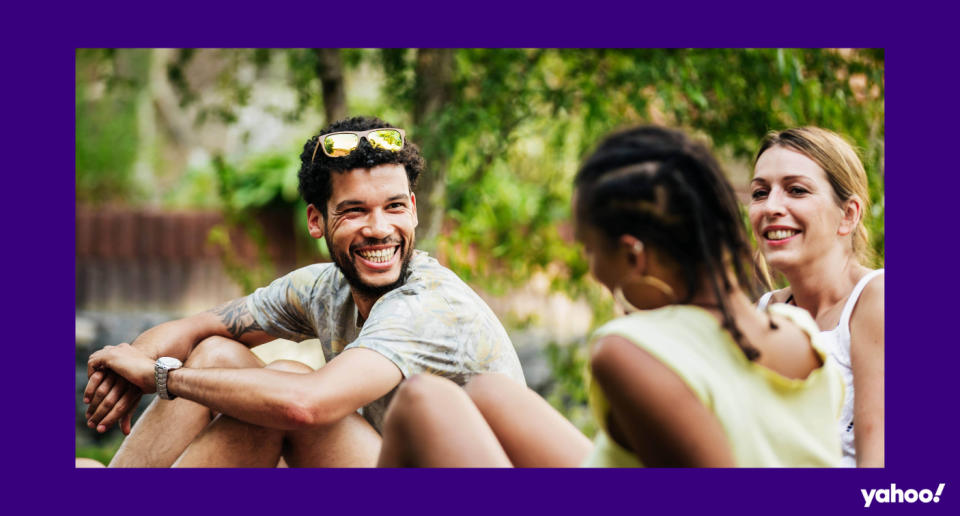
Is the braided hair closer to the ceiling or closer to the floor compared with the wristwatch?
closer to the ceiling

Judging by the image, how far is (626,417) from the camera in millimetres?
1915

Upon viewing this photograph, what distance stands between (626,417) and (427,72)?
3755 mm

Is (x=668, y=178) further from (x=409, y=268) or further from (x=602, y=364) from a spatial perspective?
(x=409, y=268)

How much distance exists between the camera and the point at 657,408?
187 cm

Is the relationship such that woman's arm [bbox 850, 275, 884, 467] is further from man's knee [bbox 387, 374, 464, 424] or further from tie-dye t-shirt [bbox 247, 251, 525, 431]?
man's knee [bbox 387, 374, 464, 424]

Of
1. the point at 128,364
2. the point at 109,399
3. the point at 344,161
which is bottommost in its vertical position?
the point at 109,399

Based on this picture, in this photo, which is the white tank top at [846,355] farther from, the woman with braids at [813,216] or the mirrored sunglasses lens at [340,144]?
the mirrored sunglasses lens at [340,144]

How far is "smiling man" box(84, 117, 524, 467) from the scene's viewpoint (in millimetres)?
2730

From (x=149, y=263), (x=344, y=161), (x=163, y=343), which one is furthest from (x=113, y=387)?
(x=149, y=263)

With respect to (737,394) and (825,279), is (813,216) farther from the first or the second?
(737,394)

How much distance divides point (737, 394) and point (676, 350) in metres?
0.17

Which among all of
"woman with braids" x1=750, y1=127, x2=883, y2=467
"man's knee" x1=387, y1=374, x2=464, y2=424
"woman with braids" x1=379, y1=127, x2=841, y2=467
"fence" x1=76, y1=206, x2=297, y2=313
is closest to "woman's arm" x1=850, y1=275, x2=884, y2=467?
"woman with braids" x1=750, y1=127, x2=883, y2=467

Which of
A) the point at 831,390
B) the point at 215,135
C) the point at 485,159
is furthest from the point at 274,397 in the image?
the point at 215,135

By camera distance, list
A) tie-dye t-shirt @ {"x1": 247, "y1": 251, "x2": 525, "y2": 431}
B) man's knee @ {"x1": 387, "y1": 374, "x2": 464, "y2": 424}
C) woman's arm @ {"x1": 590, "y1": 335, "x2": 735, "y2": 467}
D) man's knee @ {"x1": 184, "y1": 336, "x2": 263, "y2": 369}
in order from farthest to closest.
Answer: man's knee @ {"x1": 184, "y1": 336, "x2": 263, "y2": 369} < tie-dye t-shirt @ {"x1": 247, "y1": 251, "x2": 525, "y2": 431} < man's knee @ {"x1": 387, "y1": 374, "x2": 464, "y2": 424} < woman's arm @ {"x1": 590, "y1": 335, "x2": 735, "y2": 467}
